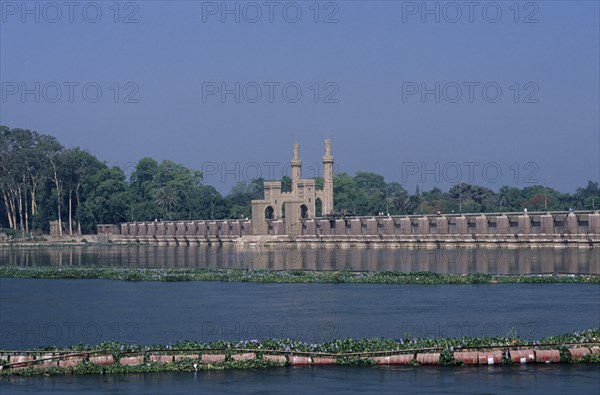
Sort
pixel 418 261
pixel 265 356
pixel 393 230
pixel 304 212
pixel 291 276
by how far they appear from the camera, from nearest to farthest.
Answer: pixel 265 356, pixel 291 276, pixel 418 261, pixel 393 230, pixel 304 212

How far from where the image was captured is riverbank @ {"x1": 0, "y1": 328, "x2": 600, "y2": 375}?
2917 cm

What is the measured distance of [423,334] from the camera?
3672 centimetres

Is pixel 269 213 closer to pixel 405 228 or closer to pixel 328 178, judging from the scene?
pixel 328 178

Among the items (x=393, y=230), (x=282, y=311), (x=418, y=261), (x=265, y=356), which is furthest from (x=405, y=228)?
(x=265, y=356)

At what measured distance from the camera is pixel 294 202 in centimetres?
12775

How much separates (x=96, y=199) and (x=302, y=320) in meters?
106

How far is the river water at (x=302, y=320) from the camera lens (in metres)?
27.5

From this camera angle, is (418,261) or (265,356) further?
(418,261)

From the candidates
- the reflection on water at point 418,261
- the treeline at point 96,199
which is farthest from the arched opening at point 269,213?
the reflection on water at point 418,261

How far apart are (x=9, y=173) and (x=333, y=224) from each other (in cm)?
4925

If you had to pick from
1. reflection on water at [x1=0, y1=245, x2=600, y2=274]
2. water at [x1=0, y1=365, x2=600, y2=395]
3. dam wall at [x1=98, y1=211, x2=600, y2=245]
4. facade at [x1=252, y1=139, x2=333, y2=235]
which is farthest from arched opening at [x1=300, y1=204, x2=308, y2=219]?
water at [x1=0, y1=365, x2=600, y2=395]

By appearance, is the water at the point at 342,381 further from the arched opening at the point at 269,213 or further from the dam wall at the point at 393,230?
the arched opening at the point at 269,213

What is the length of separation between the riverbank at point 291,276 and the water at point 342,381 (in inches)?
1107

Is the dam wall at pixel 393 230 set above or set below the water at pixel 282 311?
above
